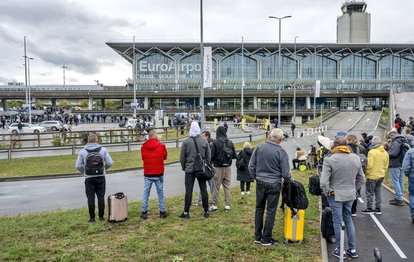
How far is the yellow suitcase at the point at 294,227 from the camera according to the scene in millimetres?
6430

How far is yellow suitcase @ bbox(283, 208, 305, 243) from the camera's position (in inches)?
253

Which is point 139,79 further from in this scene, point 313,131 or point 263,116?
point 313,131

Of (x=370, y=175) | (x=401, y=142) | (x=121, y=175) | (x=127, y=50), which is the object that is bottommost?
(x=121, y=175)

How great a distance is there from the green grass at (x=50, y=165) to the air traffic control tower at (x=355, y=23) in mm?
112980

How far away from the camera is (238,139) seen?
31.2 m

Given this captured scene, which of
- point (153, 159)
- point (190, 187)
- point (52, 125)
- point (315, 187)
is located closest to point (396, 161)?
point (315, 187)

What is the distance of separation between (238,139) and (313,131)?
13.6 m

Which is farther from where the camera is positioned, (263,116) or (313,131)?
(263,116)

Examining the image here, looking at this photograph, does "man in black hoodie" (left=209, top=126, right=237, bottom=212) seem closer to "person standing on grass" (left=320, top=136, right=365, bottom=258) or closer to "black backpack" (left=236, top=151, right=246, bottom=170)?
"black backpack" (left=236, top=151, right=246, bottom=170)

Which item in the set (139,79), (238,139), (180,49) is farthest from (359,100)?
(238,139)

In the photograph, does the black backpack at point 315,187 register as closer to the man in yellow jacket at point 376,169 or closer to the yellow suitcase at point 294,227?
the yellow suitcase at point 294,227

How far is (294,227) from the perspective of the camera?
6461 mm

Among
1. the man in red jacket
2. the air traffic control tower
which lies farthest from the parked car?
the air traffic control tower

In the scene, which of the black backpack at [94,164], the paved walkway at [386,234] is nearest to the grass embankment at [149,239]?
the paved walkway at [386,234]
